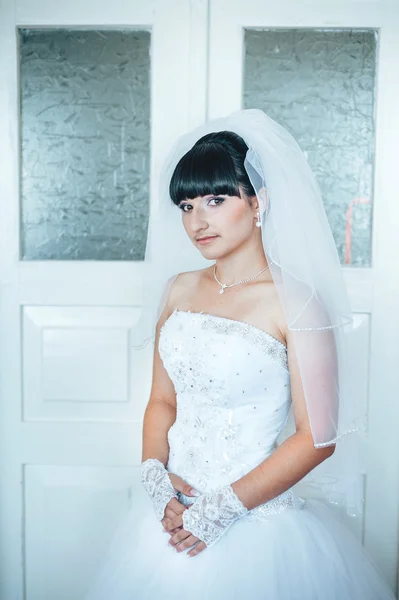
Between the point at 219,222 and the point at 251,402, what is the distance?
0.45 m

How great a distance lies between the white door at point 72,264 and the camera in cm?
206

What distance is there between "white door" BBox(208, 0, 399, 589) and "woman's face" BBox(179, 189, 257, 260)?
0.64 m

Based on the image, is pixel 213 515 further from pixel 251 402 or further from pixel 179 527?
pixel 251 402

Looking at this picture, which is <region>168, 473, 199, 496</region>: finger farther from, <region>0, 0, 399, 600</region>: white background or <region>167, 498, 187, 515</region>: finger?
<region>0, 0, 399, 600</region>: white background

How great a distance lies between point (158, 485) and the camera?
1.54m

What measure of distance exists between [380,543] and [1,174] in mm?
1840

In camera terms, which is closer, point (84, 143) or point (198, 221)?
point (198, 221)

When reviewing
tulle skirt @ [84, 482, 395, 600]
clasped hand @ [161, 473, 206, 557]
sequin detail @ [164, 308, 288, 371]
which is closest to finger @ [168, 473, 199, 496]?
clasped hand @ [161, 473, 206, 557]

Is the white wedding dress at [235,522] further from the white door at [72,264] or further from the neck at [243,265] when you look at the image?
the white door at [72,264]

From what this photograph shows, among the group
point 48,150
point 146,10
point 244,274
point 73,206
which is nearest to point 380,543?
point 244,274

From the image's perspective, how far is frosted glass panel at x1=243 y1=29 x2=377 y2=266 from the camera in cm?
203

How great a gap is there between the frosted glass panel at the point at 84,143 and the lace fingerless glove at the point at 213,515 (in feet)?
3.22

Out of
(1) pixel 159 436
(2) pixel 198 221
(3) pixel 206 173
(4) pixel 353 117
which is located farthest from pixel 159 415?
(4) pixel 353 117

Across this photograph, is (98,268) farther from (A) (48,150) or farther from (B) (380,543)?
(B) (380,543)
